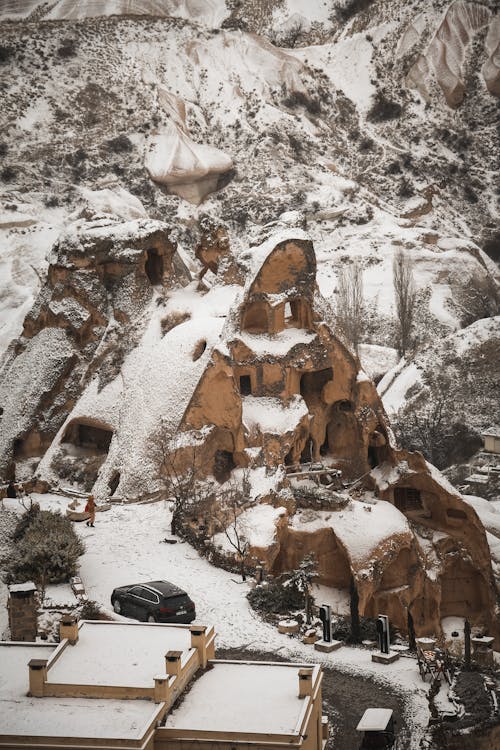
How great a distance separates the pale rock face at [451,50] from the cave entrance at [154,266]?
52.8 meters

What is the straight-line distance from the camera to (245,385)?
133ft

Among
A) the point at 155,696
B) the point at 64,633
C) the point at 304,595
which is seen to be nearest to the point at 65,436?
the point at 304,595

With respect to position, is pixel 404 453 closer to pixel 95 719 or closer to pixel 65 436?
pixel 65 436

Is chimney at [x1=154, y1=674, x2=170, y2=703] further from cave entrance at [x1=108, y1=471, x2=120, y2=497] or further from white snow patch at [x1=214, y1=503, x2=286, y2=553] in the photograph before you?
cave entrance at [x1=108, y1=471, x2=120, y2=497]

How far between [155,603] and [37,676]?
805 centimetres

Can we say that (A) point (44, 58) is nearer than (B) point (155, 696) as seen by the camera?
No

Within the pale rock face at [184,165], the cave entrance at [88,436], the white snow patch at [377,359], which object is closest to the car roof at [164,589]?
the cave entrance at [88,436]

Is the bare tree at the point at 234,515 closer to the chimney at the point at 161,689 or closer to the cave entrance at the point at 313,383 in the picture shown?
the cave entrance at the point at 313,383

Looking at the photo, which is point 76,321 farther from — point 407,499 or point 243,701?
point 243,701

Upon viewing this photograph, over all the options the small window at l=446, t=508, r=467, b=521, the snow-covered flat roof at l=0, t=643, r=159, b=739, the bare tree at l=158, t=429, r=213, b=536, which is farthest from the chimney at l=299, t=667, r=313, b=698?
the small window at l=446, t=508, r=467, b=521

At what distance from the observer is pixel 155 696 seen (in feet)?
57.9

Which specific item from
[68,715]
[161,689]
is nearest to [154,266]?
[161,689]

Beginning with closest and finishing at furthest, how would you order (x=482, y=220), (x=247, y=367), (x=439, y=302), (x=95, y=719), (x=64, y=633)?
(x=95, y=719), (x=64, y=633), (x=247, y=367), (x=439, y=302), (x=482, y=220)

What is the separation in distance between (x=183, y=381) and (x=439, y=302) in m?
33.2
